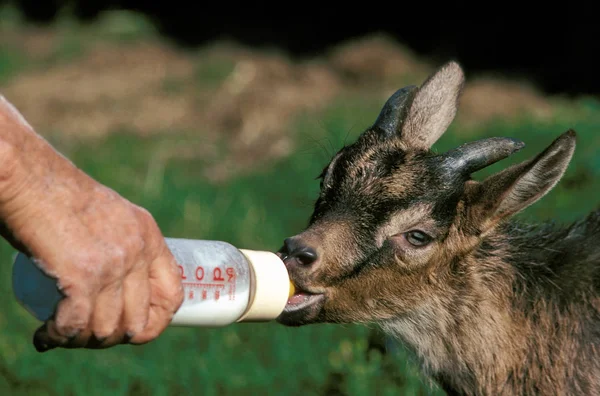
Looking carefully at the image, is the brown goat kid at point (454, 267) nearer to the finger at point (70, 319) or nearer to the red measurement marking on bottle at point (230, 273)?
the red measurement marking on bottle at point (230, 273)

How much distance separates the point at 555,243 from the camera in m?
5.24

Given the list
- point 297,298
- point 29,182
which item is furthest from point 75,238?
point 297,298

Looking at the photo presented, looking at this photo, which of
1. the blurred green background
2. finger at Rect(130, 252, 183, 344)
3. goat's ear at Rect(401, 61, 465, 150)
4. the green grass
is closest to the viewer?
finger at Rect(130, 252, 183, 344)

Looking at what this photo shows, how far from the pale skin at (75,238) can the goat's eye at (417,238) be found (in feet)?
5.33

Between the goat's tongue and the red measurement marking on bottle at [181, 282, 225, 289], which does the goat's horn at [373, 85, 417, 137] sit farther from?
the red measurement marking on bottle at [181, 282, 225, 289]

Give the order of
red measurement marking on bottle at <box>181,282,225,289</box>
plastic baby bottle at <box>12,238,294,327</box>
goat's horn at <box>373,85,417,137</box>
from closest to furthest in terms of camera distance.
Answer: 1. plastic baby bottle at <box>12,238,294,327</box>
2. red measurement marking on bottle at <box>181,282,225,289</box>
3. goat's horn at <box>373,85,417,137</box>

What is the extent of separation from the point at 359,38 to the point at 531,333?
12971 mm

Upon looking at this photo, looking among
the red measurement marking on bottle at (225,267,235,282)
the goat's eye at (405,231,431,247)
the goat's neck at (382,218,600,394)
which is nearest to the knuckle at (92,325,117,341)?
the red measurement marking on bottle at (225,267,235,282)

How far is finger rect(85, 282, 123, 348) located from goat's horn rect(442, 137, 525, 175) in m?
1.96

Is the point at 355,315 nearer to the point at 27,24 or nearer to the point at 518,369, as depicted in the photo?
the point at 518,369

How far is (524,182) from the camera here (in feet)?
15.2

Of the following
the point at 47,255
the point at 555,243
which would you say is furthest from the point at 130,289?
the point at 555,243

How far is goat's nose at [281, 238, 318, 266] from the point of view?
4.47m

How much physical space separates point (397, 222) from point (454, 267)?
1.36ft
